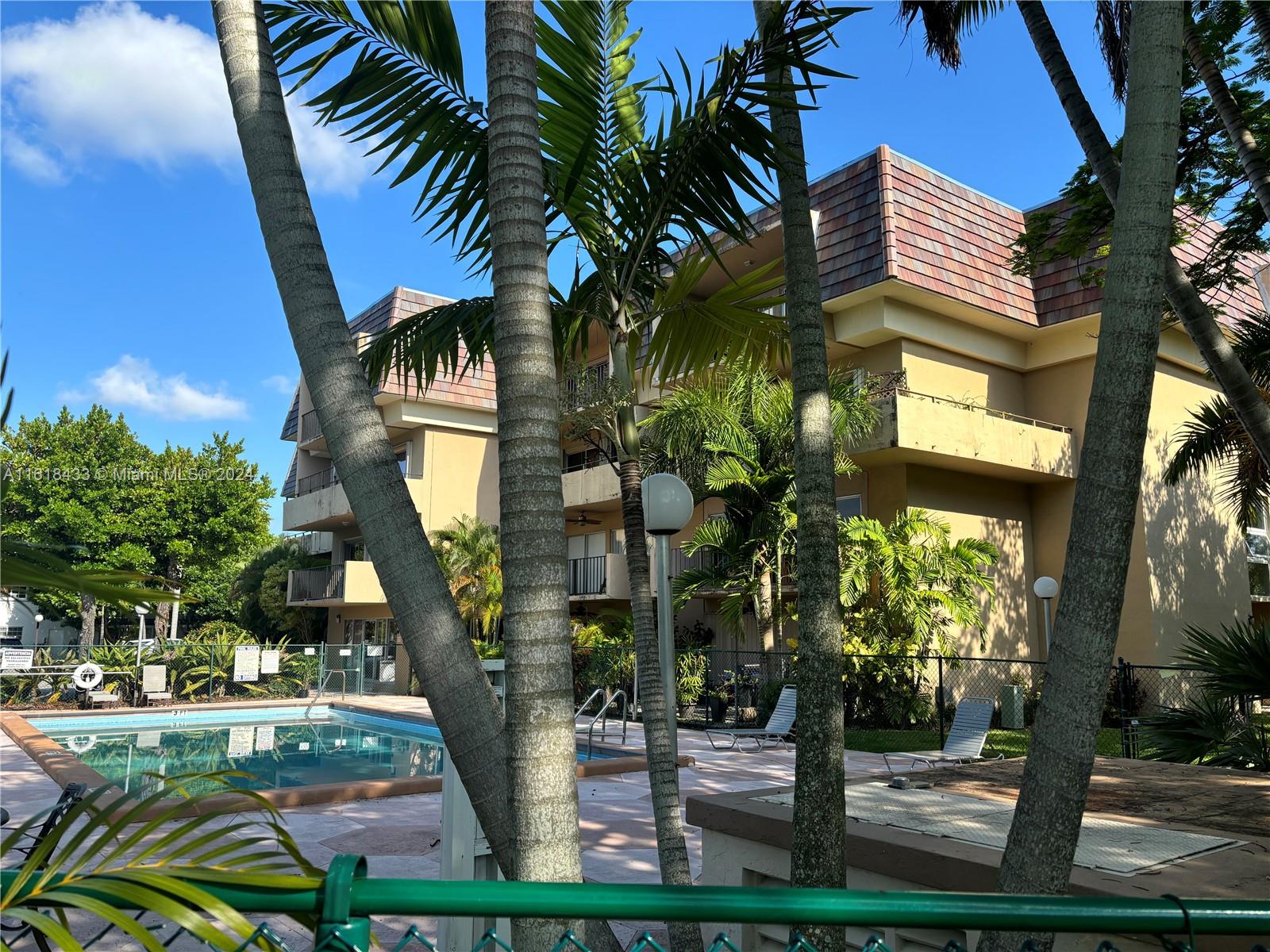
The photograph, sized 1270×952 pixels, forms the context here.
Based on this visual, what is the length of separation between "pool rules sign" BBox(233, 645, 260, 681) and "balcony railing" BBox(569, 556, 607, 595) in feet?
28.1

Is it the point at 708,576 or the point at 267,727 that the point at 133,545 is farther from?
the point at 708,576

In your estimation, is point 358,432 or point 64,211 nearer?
point 358,432

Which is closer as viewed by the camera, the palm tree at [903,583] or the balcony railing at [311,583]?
the palm tree at [903,583]

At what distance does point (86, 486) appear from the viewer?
36375 mm

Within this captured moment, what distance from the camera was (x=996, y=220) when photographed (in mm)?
22766

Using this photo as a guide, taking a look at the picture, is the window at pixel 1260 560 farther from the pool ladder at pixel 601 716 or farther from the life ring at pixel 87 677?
the life ring at pixel 87 677

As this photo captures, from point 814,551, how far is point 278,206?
2.59 m

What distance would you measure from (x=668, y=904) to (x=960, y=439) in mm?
18706

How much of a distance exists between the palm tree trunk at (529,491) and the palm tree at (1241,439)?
9.66 metres

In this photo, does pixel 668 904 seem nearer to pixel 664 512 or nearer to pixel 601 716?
pixel 664 512

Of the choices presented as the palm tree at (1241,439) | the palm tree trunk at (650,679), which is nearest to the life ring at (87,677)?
the palm tree trunk at (650,679)

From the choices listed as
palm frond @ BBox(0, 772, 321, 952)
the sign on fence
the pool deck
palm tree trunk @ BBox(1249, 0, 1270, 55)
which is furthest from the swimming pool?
palm tree trunk @ BBox(1249, 0, 1270, 55)

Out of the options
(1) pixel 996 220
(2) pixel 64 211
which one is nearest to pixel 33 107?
(2) pixel 64 211

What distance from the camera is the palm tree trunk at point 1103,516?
115 inches
